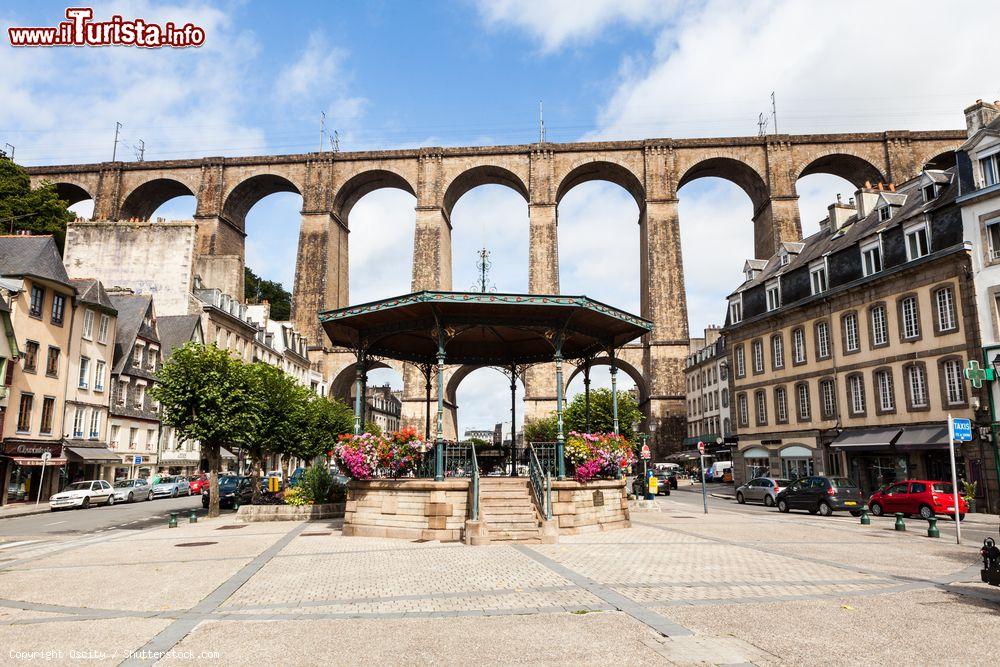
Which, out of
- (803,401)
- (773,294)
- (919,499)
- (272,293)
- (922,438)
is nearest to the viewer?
→ (919,499)

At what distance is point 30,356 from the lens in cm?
2936

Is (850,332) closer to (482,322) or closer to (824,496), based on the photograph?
(824,496)

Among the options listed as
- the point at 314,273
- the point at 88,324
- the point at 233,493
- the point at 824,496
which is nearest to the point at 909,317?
the point at 824,496

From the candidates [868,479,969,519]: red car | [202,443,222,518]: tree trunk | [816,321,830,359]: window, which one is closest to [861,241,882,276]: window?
[816,321,830,359]: window

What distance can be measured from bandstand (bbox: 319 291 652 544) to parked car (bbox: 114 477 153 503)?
20451 mm

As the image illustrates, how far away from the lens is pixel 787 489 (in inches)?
973

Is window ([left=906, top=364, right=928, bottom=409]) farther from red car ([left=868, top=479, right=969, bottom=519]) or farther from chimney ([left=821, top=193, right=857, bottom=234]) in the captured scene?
chimney ([left=821, top=193, right=857, bottom=234])

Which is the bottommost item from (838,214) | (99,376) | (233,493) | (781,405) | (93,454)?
(233,493)

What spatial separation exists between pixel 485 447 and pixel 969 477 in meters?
17.6

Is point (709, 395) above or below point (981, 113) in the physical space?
below

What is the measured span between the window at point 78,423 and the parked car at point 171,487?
4.57 meters

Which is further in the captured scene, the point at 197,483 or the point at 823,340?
the point at 197,483

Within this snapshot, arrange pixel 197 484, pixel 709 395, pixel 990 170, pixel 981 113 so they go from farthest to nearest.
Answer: pixel 709 395
pixel 197 484
pixel 981 113
pixel 990 170

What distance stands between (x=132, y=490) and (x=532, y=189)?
3554cm
